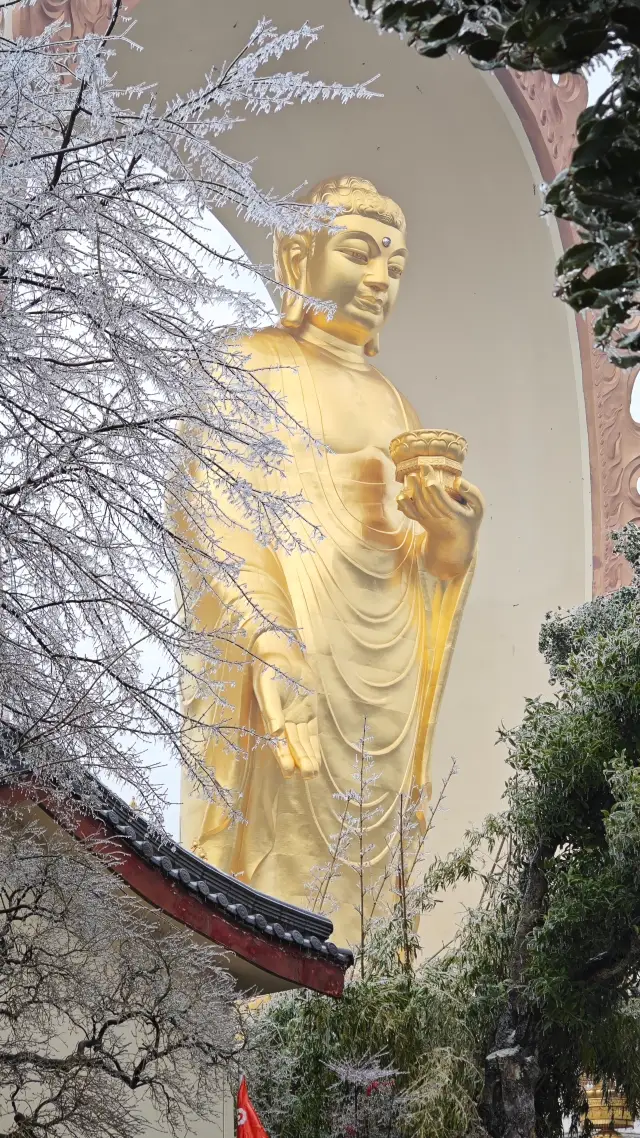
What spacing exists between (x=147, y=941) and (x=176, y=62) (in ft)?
25.2

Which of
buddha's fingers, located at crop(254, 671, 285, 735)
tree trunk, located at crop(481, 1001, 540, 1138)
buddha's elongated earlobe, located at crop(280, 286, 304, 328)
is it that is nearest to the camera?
tree trunk, located at crop(481, 1001, 540, 1138)

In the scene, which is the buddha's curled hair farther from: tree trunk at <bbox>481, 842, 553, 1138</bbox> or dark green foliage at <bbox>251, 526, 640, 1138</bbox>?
tree trunk at <bbox>481, 842, 553, 1138</bbox>

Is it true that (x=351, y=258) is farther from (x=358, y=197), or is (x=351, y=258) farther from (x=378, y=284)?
(x=358, y=197)

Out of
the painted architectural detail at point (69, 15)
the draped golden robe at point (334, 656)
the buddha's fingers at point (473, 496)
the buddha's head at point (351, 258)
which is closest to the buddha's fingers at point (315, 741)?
the draped golden robe at point (334, 656)

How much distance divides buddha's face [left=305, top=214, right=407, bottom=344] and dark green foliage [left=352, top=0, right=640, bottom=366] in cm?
917

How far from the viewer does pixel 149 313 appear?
9.14 feet

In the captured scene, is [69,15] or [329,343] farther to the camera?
[329,343]

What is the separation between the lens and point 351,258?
1058cm

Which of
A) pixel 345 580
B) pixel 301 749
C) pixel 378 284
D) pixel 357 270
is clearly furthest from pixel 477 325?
pixel 301 749

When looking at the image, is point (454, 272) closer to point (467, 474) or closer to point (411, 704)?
point (467, 474)

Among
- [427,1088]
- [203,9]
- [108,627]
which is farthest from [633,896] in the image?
[203,9]

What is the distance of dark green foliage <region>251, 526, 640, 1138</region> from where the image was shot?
5.52 m

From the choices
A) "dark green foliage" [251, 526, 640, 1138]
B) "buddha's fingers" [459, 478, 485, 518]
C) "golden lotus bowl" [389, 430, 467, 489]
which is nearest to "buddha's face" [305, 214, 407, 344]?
"golden lotus bowl" [389, 430, 467, 489]

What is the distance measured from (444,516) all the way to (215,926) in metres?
6.09
